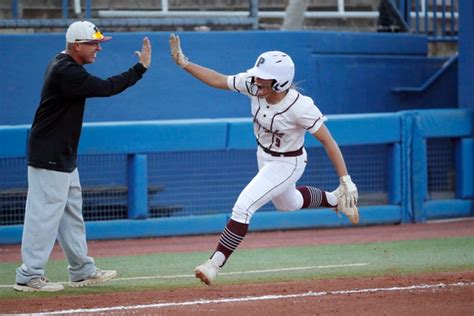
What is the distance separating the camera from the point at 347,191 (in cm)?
744

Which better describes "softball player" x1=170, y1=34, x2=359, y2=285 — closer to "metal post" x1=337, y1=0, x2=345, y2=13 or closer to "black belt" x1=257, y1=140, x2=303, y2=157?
"black belt" x1=257, y1=140, x2=303, y2=157

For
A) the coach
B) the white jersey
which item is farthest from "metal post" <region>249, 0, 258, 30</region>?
the coach

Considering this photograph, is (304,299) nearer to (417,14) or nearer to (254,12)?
(254,12)

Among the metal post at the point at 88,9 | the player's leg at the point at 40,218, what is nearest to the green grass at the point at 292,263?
the player's leg at the point at 40,218

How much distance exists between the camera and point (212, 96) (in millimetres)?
12648

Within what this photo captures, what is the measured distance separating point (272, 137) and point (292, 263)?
2.09 m

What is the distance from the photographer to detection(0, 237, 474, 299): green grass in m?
8.02

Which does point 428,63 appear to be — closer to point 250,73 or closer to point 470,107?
point 470,107

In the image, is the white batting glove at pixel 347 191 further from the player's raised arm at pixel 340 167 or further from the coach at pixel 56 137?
the coach at pixel 56 137

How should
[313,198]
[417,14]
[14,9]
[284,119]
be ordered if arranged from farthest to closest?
[417,14], [14,9], [313,198], [284,119]

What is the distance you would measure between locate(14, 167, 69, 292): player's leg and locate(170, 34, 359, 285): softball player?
3.93 ft

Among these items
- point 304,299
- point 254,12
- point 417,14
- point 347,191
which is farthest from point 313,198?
point 417,14

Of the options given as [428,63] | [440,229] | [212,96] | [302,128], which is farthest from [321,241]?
[428,63]

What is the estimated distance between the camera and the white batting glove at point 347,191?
24.3 ft
